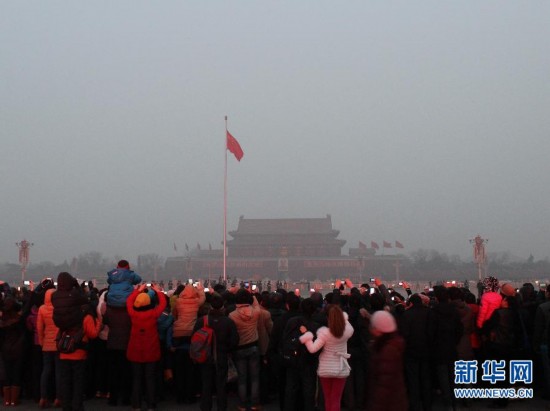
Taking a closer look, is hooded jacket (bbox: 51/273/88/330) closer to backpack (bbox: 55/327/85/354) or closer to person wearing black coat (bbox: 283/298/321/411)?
backpack (bbox: 55/327/85/354)

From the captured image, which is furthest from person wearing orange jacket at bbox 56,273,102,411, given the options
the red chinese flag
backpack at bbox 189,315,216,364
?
the red chinese flag

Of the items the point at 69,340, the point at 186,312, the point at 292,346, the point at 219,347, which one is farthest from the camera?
the point at 186,312

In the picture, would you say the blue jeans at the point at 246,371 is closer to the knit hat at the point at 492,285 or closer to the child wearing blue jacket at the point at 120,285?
the child wearing blue jacket at the point at 120,285

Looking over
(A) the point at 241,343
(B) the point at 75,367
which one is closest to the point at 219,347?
(A) the point at 241,343

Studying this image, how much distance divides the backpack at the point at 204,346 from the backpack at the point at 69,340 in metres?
1.12

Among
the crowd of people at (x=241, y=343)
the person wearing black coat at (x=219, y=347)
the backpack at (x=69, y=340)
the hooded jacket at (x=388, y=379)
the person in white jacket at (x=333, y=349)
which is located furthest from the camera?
the person wearing black coat at (x=219, y=347)

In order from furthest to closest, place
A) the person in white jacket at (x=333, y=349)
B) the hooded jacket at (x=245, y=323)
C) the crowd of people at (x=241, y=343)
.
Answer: the hooded jacket at (x=245, y=323)
the crowd of people at (x=241, y=343)
the person in white jacket at (x=333, y=349)

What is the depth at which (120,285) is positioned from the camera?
7027 mm

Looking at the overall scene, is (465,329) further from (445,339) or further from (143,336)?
(143,336)

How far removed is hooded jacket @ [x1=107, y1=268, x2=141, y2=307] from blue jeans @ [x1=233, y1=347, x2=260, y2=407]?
134cm

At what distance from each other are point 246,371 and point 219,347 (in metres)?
0.57

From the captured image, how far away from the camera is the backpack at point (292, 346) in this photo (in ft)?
20.1

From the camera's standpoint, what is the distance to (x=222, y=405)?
6738 millimetres

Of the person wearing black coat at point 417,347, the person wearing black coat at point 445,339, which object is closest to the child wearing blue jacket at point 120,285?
the person wearing black coat at point 417,347
